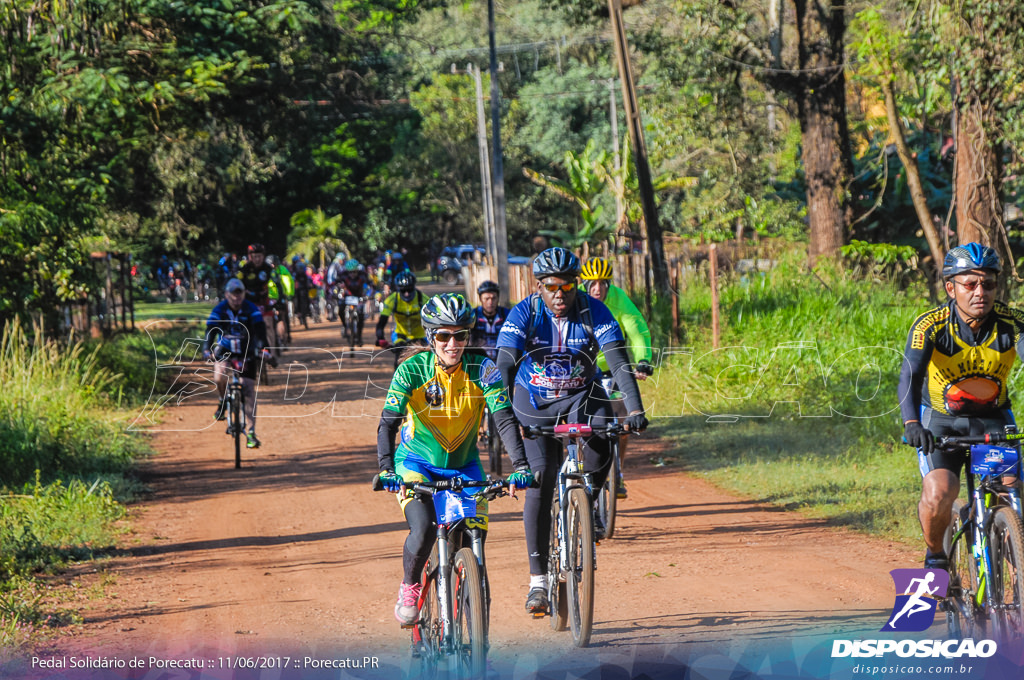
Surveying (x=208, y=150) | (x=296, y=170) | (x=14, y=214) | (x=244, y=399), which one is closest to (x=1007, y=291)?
(x=244, y=399)

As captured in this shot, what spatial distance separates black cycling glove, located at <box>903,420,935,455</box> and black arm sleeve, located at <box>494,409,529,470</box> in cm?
184

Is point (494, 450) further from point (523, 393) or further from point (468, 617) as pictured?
point (468, 617)

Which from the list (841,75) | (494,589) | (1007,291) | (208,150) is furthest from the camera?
(208,150)

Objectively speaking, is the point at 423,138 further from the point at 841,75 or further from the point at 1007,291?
the point at 1007,291

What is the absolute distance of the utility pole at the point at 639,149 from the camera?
60.8ft

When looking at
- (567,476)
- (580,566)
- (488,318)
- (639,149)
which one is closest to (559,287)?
(567,476)

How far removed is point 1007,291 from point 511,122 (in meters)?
44.6

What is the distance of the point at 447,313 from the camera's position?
5359 mm

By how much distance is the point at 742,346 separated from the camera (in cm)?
1579

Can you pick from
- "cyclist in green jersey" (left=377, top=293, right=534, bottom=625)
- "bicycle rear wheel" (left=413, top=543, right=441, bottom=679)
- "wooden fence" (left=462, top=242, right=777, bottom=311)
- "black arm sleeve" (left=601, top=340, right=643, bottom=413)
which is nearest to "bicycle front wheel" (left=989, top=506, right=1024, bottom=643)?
"black arm sleeve" (left=601, top=340, right=643, bottom=413)

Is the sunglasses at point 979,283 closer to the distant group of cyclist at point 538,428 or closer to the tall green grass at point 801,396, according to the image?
the distant group of cyclist at point 538,428

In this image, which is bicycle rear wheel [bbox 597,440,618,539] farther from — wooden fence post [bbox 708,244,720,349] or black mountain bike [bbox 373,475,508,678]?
wooden fence post [bbox 708,244,720,349]

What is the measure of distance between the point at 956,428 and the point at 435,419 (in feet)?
8.63

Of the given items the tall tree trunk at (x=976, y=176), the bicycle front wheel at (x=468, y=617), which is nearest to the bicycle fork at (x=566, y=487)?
the bicycle front wheel at (x=468, y=617)
